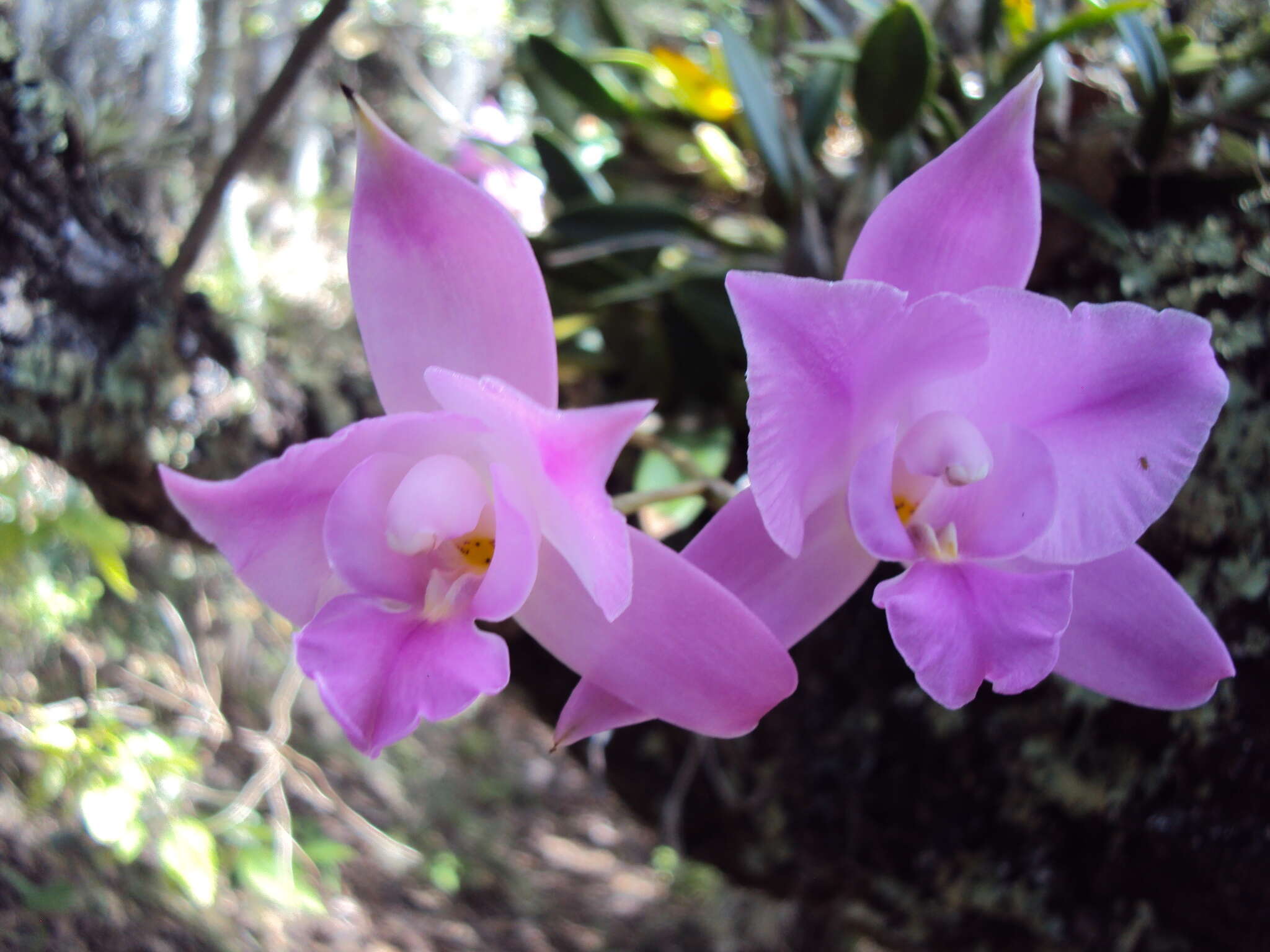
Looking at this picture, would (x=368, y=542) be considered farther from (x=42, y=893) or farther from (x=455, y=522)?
(x=42, y=893)

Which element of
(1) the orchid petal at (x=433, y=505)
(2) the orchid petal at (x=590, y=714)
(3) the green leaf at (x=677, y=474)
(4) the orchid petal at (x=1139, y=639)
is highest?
(1) the orchid petal at (x=433, y=505)

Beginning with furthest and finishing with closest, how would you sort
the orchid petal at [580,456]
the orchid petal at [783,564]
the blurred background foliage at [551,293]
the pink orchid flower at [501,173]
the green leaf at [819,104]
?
the pink orchid flower at [501,173], the green leaf at [819,104], the blurred background foliage at [551,293], the orchid petal at [783,564], the orchid petal at [580,456]

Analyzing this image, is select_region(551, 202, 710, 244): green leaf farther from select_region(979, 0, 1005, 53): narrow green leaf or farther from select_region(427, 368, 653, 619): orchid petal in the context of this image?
select_region(427, 368, 653, 619): orchid petal

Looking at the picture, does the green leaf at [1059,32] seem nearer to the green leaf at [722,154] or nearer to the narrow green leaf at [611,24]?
the green leaf at [722,154]

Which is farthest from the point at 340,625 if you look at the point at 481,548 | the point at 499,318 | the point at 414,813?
the point at 414,813

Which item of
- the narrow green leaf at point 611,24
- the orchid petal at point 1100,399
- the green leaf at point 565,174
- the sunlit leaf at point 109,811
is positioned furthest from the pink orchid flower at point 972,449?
the narrow green leaf at point 611,24

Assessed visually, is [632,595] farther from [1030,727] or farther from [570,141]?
[570,141]

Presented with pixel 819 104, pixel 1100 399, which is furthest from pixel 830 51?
pixel 1100 399
